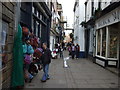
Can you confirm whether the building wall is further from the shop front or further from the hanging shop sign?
the shop front

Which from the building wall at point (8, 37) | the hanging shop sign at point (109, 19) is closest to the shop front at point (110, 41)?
the hanging shop sign at point (109, 19)

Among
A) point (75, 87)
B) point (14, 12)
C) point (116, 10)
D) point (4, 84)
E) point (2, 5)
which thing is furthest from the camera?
point (116, 10)

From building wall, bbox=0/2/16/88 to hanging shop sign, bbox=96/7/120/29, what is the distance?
706 cm

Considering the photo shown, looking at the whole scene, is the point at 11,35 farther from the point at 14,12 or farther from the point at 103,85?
the point at 103,85

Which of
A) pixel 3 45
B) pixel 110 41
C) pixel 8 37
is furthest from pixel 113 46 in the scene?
pixel 3 45

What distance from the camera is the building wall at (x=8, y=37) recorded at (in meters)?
6.41

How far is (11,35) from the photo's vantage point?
7258 mm

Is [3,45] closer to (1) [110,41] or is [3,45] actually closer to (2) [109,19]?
(2) [109,19]

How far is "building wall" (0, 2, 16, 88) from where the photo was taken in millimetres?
6408

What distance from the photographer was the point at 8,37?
22.6 feet

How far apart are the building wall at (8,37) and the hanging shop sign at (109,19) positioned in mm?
7065

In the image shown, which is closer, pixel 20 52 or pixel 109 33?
pixel 20 52

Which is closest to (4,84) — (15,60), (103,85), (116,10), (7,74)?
(7,74)

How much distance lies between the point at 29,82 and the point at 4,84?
289cm
